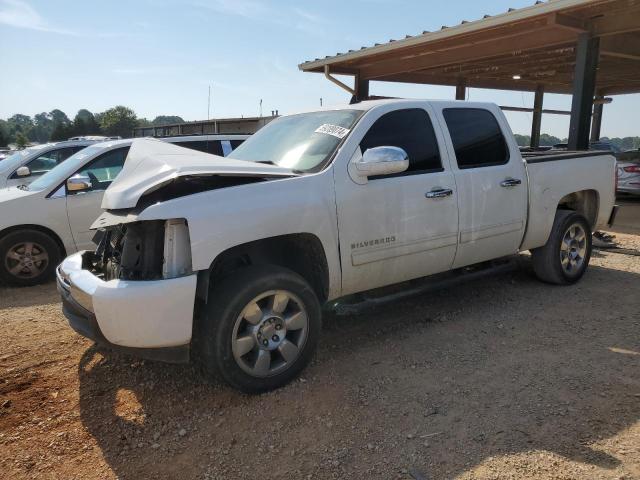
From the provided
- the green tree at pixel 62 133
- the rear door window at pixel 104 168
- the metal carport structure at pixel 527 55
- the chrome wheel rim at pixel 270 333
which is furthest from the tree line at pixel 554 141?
the green tree at pixel 62 133

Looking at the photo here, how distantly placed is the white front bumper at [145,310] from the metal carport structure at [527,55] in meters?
7.81

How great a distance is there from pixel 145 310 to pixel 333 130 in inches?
78.3

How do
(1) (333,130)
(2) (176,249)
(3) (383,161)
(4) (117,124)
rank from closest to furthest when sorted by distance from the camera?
(2) (176,249)
(3) (383,161)
(1) (333,130)
(4) (117,124)

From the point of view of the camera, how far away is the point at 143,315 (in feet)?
9.44

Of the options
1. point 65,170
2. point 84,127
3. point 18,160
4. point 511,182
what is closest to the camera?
point 511,182

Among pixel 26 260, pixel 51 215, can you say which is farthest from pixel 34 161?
pixel 26 260

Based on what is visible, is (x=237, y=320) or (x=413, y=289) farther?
(x=413, y=289)

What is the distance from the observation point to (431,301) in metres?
5.16

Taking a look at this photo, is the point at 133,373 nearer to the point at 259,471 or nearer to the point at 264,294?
the point at 264,294

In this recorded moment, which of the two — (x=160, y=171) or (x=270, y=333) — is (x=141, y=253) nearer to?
(x=160, y=171)

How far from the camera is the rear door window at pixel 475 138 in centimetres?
446

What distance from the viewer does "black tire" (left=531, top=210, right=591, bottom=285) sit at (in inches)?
213

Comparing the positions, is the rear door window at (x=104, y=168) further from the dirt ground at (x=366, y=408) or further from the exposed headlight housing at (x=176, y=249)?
the exposed headlight housing at (x=176, y=249)

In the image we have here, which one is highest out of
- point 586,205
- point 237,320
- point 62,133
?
point 62,133
